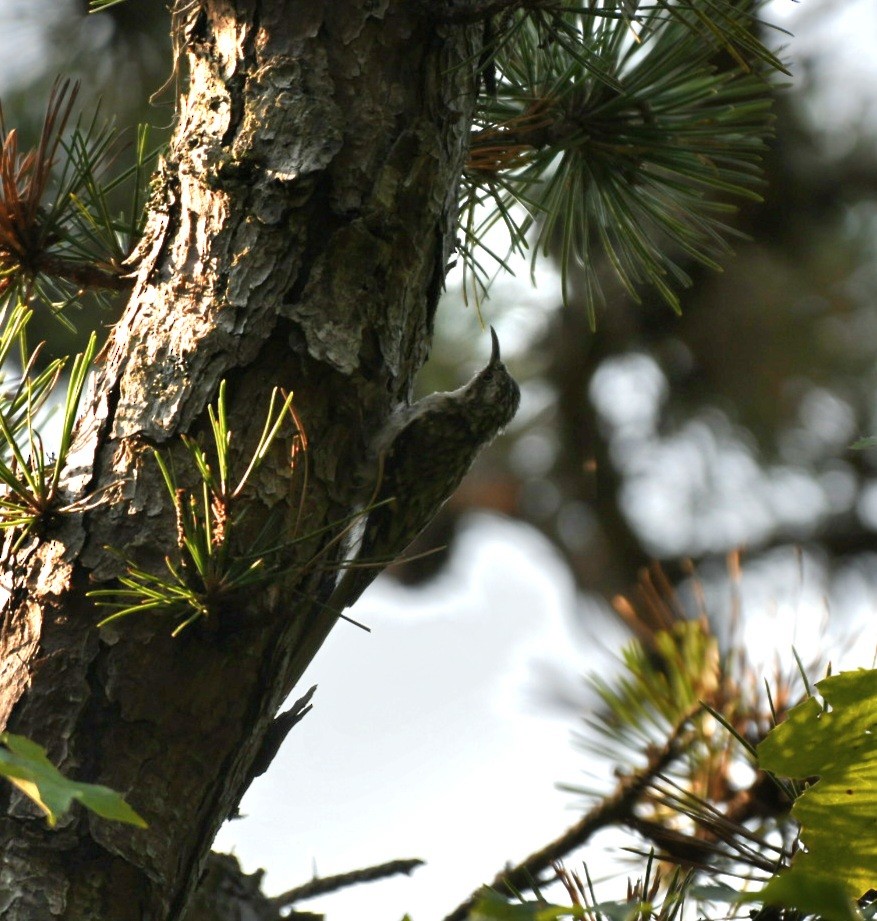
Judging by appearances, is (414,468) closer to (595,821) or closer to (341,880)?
(341,880)

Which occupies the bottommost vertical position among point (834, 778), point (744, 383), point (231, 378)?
point (834, 778)

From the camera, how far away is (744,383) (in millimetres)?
4730

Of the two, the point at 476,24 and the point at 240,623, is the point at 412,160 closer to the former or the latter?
the point at 476,24

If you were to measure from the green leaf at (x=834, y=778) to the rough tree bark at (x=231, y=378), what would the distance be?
1.65 ft

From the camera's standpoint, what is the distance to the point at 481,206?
208 centimetres

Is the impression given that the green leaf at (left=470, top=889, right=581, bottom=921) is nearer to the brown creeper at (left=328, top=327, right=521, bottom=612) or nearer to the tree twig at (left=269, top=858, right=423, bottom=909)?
the brown creeper at (left=328, top=327, right=521, bottom=612)

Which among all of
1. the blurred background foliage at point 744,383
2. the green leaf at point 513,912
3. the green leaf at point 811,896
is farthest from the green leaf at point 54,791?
the blurred background foliage at point 744,383

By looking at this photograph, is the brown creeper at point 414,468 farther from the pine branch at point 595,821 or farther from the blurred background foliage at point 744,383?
the blurred background foliage at point 744,383

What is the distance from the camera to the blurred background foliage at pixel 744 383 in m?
4.58

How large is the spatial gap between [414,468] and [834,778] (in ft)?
2.07

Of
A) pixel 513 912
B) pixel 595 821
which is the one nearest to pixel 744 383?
pixel 595 821

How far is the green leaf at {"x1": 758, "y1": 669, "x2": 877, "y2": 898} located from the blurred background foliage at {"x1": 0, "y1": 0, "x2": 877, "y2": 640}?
341 cm

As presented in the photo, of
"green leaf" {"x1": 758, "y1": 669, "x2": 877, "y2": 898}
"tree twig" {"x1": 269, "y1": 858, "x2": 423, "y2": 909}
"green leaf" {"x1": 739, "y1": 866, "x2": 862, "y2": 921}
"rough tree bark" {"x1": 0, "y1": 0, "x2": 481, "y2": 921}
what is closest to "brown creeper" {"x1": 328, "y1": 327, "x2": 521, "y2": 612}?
"rough tree bark" {"x1": 0, "y1": 0, "x2": 481, "y2": 921}

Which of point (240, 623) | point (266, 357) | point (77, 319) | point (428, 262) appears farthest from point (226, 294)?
point (77, 319)
